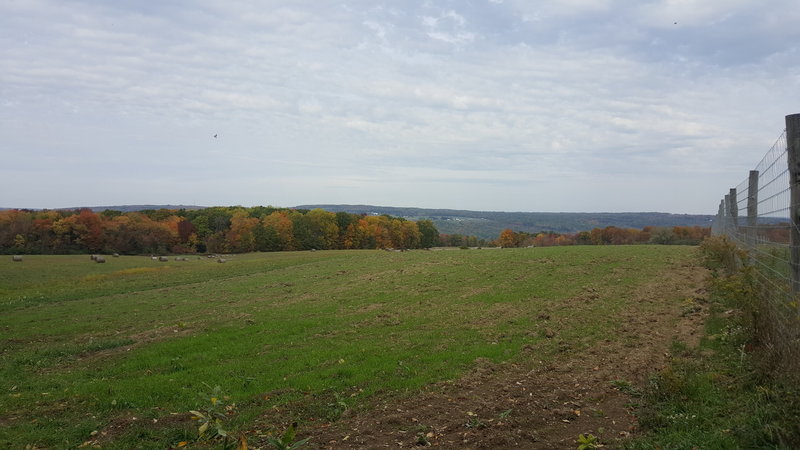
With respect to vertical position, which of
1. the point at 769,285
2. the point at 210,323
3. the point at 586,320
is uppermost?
the point at 769,285

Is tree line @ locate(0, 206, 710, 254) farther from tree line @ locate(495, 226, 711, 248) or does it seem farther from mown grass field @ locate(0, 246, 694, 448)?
mown grass field @ locate(0, 246, 694, 448)

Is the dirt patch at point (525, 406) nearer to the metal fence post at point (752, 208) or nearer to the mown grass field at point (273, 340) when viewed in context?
the mown grass field at point (273, 340)

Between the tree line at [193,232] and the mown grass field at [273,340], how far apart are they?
64.1 metres

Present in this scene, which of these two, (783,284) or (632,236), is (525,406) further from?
(632,236)

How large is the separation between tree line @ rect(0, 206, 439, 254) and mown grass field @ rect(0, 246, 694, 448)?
6414cm

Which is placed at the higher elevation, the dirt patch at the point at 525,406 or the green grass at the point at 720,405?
the green grass at the point at 720,405

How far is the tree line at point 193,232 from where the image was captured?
84000 millimetres

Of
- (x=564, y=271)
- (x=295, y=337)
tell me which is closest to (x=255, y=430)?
(x=295, y=337)

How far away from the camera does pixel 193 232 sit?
100m

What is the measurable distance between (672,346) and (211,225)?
105913 mm

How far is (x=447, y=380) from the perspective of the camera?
354 inches

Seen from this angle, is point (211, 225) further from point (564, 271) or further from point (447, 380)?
point (447, 380)

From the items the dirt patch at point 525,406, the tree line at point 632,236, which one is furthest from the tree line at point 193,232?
the dirt patch at point 525,406

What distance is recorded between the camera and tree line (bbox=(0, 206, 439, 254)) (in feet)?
276
